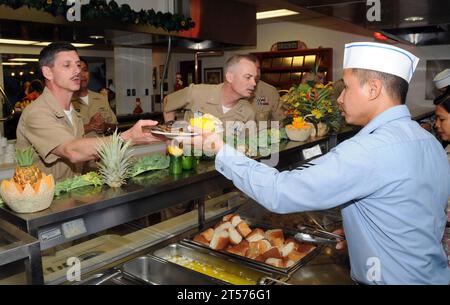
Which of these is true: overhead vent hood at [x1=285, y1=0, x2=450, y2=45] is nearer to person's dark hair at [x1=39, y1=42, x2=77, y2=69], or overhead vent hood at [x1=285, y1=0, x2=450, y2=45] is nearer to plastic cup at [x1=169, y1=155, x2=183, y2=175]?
plastic cup at [x1=169, y1=155, x2=183, y2=175]

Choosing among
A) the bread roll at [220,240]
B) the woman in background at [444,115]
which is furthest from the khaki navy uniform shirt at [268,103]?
the bread roll at [220,240]

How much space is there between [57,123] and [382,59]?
1.70m

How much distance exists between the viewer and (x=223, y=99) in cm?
357

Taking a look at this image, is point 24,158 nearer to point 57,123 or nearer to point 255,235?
point 57,123

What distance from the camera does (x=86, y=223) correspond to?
1505mm

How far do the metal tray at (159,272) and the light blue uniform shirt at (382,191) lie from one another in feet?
1.87

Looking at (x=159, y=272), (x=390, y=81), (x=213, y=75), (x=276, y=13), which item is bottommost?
(x=159, y=272)

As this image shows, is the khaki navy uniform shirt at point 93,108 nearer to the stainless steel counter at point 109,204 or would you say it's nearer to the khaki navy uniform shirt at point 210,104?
the khaki navy uniform shirt at point 210,104

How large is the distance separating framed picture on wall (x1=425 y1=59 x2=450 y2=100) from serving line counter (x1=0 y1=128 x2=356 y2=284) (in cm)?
635

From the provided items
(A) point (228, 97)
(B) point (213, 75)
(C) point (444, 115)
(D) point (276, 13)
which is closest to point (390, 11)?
(C) point (444, 115)

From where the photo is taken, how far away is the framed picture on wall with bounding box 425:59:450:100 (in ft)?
25.5
